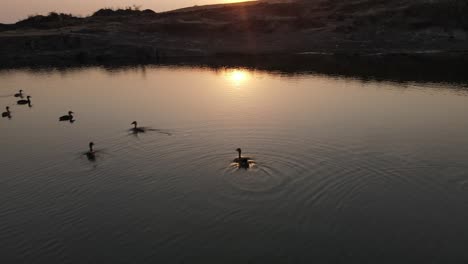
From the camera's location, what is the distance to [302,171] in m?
27.3

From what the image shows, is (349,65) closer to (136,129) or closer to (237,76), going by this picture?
(237,76)

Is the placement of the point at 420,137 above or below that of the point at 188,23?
below

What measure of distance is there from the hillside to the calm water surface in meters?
47.2

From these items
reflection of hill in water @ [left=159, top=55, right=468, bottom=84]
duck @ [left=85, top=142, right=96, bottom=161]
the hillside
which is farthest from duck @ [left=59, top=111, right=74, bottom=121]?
→ the hillside

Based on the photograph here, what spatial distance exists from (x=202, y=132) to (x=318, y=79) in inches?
1167

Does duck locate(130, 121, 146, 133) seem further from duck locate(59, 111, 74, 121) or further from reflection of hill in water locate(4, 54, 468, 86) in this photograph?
reflection of hill in water locate(4, 54, 468, 86)

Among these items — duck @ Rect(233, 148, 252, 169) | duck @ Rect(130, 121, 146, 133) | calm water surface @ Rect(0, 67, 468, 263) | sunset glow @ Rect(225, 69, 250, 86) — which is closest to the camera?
calm water surface @ Rect(0, 67, 468, 263)

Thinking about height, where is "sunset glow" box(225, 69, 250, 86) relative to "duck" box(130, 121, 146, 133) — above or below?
above

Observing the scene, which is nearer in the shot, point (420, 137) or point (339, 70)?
point (420, 137)

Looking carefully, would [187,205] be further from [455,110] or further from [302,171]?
[455,110]

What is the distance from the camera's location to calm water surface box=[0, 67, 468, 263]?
20.0 meters

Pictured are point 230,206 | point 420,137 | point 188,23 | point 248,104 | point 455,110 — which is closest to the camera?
point 230,206

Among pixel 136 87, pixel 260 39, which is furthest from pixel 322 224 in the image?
pixel 260 39

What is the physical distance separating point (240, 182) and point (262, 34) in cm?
8295
